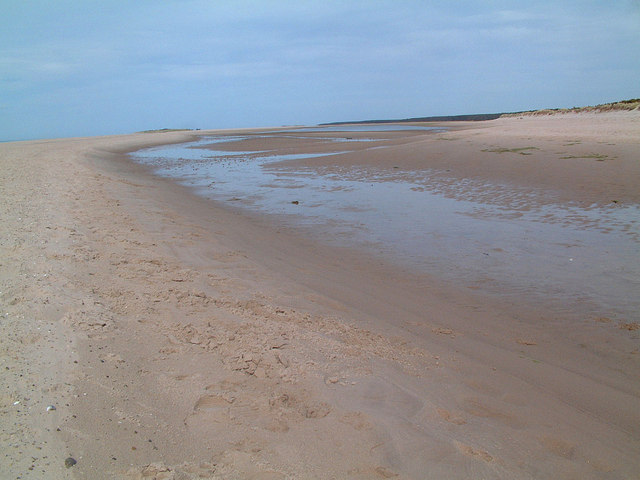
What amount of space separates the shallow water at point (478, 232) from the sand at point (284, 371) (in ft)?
1.83

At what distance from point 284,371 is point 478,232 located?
5.32m

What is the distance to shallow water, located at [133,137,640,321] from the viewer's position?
5102 mm

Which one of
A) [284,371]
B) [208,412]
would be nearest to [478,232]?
[284,371]

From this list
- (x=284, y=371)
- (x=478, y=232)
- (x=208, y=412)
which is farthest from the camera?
(x=478, y=232)

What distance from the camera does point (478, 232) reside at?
7.41 m

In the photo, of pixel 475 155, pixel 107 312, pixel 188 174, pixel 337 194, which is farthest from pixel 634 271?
pixel 188 174

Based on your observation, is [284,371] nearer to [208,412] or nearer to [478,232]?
[208,412]

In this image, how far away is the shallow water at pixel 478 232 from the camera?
5.10 m

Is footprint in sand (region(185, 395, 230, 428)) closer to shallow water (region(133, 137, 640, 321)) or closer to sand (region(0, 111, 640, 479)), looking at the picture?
sand (region(0, 111, 640, 479))

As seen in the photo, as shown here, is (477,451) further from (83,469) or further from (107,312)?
Answer: (107,312)

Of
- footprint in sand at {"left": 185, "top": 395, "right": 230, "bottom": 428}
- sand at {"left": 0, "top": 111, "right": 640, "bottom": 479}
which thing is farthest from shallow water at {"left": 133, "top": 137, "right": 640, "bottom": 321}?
footprint in sand at {"left": 185, "top": 395, "right": 230, "bottom": 428}

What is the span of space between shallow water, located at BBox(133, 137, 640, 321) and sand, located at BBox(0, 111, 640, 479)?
0.56m

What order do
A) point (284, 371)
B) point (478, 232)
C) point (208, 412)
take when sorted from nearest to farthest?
point (208, 412) → point (284, 371) → point (478, 232)

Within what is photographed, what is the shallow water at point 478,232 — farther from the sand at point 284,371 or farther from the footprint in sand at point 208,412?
A: the footprint in sand at point 208,412
